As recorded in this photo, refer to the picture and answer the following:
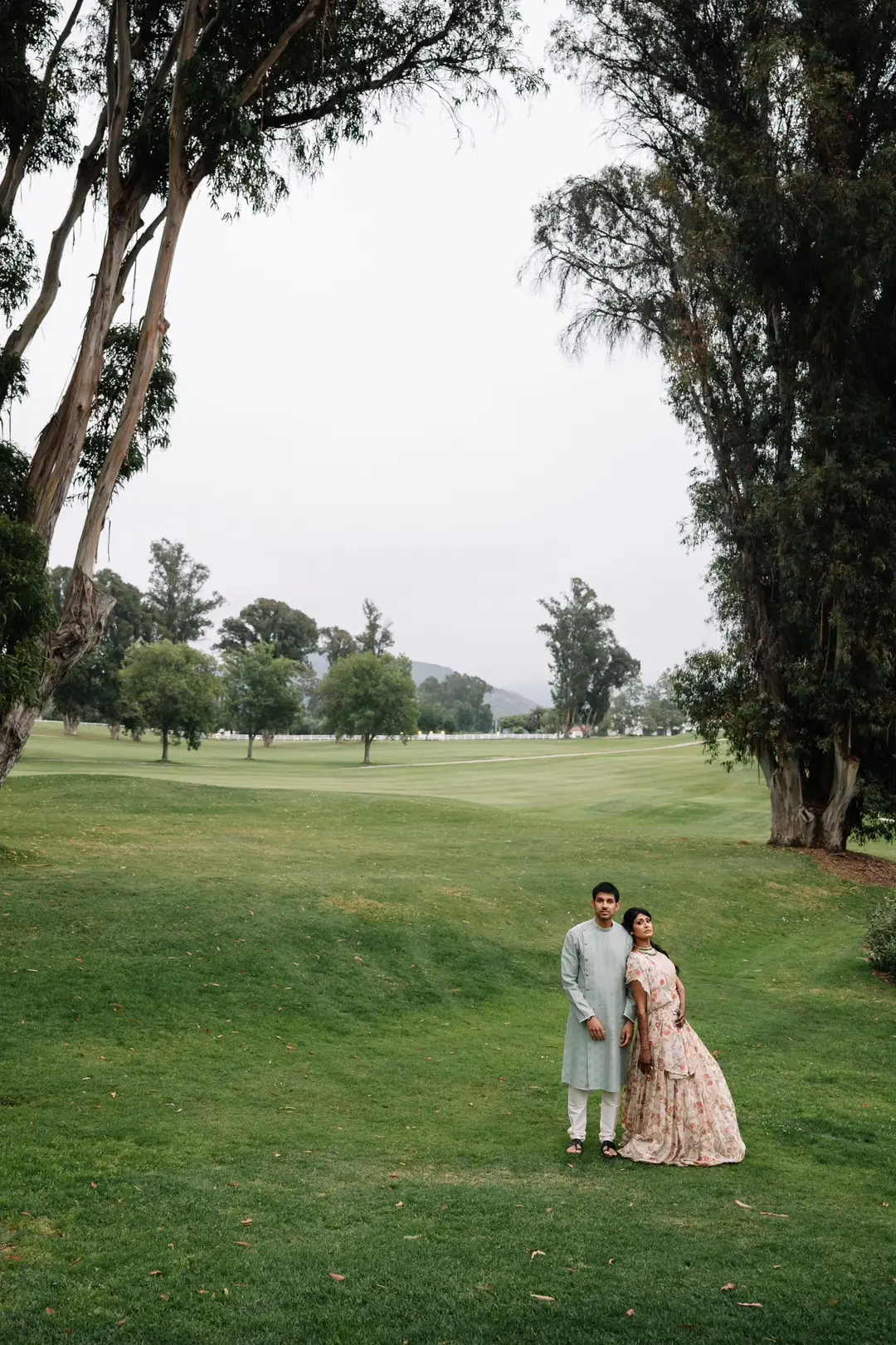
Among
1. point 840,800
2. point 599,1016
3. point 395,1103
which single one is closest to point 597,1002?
point 599,1016

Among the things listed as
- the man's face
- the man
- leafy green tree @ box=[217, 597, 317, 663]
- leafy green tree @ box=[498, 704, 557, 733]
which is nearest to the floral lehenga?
the man

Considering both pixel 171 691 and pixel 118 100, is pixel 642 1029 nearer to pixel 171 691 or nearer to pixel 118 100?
pixel 118 100

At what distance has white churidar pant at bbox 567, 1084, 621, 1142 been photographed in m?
8.41

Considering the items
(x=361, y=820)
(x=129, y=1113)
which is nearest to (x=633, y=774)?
(x=361, y=820)

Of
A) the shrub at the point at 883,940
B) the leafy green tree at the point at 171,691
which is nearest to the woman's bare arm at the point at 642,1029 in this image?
the shrub at the point at 883,940

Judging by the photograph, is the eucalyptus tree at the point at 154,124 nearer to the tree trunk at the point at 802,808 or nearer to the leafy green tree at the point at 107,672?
the tree trunk at the point at 802,808

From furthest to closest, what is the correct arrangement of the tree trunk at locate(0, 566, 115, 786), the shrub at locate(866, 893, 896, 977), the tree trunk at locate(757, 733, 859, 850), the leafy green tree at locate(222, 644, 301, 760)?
the leafy green tree at locate(222, 644, 301, 760) < the tree trunk at locate(757, 733, 859, 850) < the shrub at locate(866, 893, 896, 977) < the tree trunk at locate(0, 566, 115, 786)

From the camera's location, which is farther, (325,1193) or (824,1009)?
(824,1009)

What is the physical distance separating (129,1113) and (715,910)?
15.0 metres

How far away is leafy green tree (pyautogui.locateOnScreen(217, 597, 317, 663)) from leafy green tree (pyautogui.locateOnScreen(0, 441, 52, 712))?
103312 mm

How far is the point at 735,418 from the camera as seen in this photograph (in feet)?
95.5

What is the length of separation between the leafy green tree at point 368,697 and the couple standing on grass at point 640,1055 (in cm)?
6396

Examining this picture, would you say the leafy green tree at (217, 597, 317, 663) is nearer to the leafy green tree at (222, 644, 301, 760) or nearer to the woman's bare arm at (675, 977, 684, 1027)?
the leafy green tree at (222, 644, 301, 760)

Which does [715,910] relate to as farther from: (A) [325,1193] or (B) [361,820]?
(A) [325,1193]
